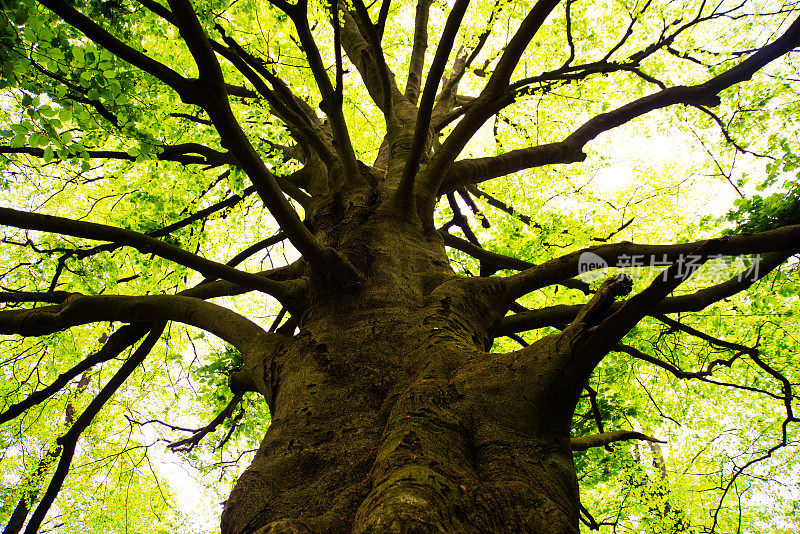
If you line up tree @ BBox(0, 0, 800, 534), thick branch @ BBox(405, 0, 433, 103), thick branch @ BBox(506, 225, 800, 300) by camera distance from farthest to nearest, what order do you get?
thick branch @ BBox(405, 0, 433, 103) < thick branch @ BBox(506, 225, 800, 300) < tree @ BBox(0, 0, 800, 534)

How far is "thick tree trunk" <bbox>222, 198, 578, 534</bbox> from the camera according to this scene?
1228 millimetres

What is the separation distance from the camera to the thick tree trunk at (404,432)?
1228mm

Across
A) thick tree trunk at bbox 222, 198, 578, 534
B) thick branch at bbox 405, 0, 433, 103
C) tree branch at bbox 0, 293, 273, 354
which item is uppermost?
thick branch at bbox 405, 0, 433, 103

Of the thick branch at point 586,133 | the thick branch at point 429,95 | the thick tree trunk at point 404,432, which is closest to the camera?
the thick tree trunk at point 404,432

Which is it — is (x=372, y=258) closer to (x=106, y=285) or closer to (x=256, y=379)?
→ (x=256, y=379)

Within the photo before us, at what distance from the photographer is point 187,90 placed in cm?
186

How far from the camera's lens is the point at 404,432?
1.51m

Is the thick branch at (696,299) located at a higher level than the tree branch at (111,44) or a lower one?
lower

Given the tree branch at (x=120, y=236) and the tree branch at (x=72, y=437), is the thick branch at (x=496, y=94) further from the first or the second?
the tree branch at (x=72, y=437)

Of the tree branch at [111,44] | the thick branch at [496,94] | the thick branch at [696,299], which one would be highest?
the thick branch at [496,94]
